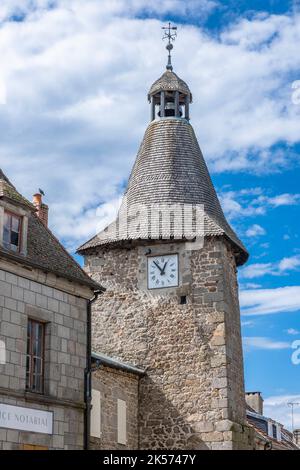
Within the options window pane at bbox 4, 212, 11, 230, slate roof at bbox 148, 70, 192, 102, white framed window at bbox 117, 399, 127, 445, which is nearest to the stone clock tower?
white framed window at bbox 117, 399, 127, 445

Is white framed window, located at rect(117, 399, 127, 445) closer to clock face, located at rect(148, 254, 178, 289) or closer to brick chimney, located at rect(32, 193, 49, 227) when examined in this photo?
clock face, located at rect(148, 254, 178, 289)

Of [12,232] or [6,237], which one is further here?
[12,232]

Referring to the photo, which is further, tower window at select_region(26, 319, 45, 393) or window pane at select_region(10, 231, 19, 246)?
window pane at select_region(10, 231, 19, 246)

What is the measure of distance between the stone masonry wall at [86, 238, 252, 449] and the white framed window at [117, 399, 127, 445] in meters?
1.05

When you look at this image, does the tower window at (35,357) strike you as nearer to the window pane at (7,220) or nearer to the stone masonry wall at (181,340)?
the window pane at (7,220)

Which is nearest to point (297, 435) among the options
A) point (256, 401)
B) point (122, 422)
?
point (256, 401)

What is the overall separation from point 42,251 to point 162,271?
21.9ft

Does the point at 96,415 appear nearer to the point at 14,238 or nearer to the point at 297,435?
the point at 14,238

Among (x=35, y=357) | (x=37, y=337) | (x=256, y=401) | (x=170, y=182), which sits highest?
(x=170, y=182)

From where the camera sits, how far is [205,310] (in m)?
23.1

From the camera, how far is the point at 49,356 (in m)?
16.8

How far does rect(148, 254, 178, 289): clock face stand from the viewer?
23.8m

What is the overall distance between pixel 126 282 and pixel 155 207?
7.43 feet

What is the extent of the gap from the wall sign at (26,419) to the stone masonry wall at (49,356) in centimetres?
9
